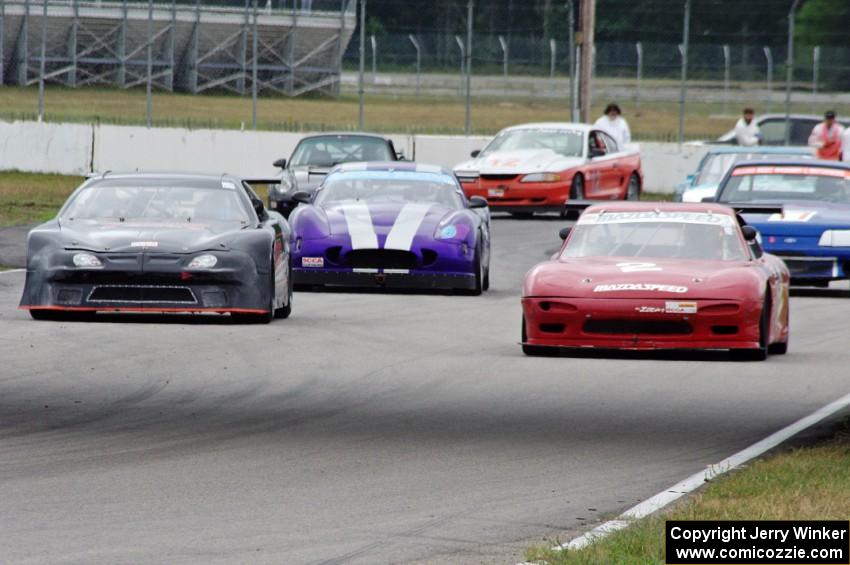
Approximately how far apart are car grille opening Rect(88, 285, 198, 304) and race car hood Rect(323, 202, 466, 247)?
162 inches

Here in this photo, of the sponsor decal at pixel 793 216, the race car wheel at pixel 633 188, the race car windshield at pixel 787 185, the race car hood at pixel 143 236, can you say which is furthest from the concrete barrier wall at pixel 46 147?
the race car hood at pixel 143 236

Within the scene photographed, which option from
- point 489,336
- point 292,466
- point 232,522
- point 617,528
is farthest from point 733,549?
point 489,336

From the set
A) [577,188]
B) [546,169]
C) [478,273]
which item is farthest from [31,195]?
[478,273]

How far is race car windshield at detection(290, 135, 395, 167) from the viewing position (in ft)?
92.3

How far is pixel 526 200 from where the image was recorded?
2827cm

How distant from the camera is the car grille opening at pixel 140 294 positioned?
1378 centimetres

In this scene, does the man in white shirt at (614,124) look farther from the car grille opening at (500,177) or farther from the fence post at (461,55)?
the fence post at (461,55)

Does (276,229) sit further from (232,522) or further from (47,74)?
(47,74)

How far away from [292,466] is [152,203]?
672cm

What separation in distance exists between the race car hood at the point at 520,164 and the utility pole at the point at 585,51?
6103 mm

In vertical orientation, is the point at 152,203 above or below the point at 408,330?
above

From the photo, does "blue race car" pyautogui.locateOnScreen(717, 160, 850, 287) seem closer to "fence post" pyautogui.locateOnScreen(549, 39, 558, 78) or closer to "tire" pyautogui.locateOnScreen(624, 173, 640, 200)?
"tire" pyautogui.locateOnScreen(624, 173, 640, 200)

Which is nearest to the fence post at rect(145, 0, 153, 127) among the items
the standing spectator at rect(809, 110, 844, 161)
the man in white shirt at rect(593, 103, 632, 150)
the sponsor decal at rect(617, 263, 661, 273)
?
the man in white shirt at rect(593, 103, 632, 150)

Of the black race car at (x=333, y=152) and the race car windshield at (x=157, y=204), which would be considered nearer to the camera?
the race car windshield at (x=157, y=204)
